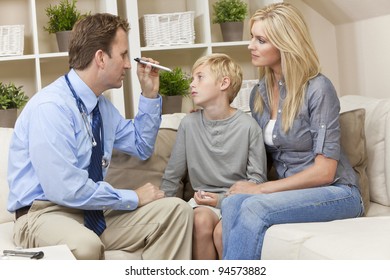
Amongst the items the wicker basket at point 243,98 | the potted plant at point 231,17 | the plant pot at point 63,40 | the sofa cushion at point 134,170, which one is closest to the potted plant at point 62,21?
the plant pot at point 63,40

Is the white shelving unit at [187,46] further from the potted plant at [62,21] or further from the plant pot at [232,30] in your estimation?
the potted plant at [62,21]

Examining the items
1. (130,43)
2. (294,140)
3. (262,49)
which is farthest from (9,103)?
(294,140)

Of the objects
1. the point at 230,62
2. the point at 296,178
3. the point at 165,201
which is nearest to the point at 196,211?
the point at 165,201

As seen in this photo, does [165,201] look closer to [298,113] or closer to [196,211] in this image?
[196,211]

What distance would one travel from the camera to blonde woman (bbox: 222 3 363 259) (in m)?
2.26

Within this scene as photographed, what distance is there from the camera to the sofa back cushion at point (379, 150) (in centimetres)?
260

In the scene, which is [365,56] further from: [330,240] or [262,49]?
[330,240]

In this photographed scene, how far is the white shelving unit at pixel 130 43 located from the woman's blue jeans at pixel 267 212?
4.24ft

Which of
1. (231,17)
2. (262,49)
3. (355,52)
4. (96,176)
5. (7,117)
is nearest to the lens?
(96,176)

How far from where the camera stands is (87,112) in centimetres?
234

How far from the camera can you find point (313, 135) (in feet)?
7.86

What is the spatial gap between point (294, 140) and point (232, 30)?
1.34m

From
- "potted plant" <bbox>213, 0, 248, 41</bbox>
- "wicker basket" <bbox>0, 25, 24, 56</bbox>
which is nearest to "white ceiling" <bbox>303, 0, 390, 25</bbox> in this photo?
"potted plant" <bbox>213, 0, 248, 41</bbox>
